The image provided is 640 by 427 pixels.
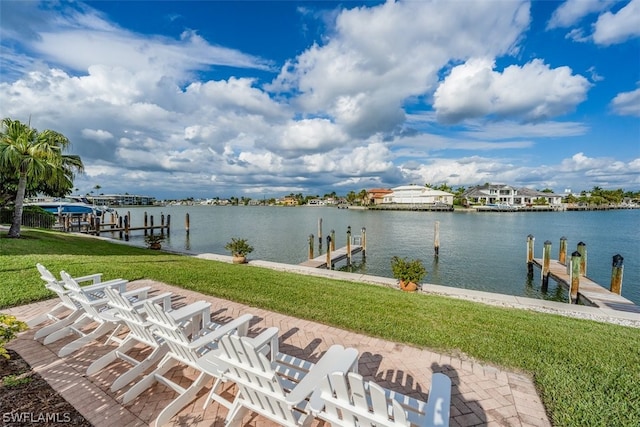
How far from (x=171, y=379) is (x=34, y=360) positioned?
6.47ft

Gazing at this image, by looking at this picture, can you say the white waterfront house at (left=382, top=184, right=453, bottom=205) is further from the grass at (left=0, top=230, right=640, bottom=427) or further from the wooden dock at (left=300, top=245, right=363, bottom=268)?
the grass at (left=0, top=230, right=640, bottom=427)

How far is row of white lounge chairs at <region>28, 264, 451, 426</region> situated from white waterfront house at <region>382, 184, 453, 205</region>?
320ft

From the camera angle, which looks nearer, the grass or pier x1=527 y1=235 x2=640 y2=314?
the grass

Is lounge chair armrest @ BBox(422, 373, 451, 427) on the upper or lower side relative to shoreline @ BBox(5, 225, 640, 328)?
upper

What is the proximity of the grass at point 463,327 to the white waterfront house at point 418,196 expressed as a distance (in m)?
93.3

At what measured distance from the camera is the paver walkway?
119 inches

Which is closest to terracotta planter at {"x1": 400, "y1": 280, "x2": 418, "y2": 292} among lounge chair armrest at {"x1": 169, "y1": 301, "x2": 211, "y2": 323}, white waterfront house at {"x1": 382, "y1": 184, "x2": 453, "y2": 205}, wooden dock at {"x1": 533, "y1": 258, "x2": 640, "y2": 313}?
wooden dock at {"x1": 533, "y1": 258, "x2": 640, "y2": 313}

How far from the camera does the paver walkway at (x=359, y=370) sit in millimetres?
3029

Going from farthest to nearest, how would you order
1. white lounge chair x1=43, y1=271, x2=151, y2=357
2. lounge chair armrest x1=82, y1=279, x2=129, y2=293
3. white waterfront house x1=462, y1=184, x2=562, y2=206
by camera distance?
white waterfront house x1=462, y1=184, x2=562, y2=206 → lounge chair armrest x1=82, y1=279, x2=129, y2=293 → white lounge chair x1=43, y1=271, x2=151, y2=357

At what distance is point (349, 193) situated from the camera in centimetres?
13375

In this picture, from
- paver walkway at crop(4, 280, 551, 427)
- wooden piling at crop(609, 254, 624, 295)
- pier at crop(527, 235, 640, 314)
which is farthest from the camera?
wooden piling at crop(609, 254, 624, 295)

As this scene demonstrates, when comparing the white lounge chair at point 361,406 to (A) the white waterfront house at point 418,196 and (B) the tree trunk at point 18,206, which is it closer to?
(B) the tree trunk at point 18,206

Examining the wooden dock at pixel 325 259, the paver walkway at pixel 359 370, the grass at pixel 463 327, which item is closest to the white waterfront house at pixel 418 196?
the wooden dock at pixel 325 259

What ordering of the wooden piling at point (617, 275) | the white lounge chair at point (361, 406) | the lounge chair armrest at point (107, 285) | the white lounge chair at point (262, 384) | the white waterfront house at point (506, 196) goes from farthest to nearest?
the white waterfront house at point (506, 196), the wooden piling at point (617, 275), the lounge chair armrest at point (107, 285), the white lounge chair at point (262, 384), the white lounge chair at point (361, 406)
